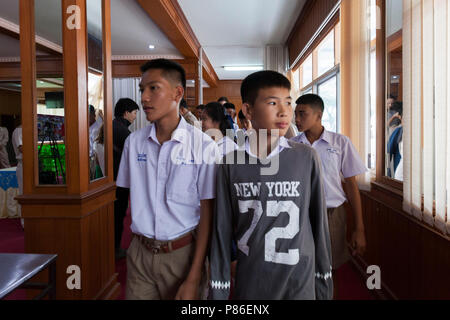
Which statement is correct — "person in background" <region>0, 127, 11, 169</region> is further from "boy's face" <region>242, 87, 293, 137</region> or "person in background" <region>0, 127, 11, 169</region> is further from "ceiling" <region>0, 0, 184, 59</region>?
"boy's face" <region>242, 87, 293, 137</region>

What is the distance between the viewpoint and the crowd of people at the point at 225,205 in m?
1.13

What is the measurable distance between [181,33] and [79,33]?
376 centimetres

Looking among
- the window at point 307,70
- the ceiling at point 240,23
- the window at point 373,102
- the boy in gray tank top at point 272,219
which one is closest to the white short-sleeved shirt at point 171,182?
the boy in gray tank top at point 272,219

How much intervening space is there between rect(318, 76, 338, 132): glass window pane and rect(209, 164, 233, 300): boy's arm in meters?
3.25

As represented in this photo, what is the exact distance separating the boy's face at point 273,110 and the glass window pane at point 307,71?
4.76m

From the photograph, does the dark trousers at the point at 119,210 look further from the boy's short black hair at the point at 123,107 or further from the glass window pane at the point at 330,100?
the glass window pane at the point at 330,100

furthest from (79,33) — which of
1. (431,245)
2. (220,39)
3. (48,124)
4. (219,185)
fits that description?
(220,39)

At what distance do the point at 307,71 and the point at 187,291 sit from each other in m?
5.64

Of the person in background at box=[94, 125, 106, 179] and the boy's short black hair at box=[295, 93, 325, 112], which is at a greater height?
the boy's short black hair at box=[295, 93, 325, 112]

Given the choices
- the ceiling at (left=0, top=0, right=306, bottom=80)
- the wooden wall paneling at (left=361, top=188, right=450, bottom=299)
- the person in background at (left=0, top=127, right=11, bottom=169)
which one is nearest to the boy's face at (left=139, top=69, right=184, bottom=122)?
the wooden wall paneling at (left=361, top=188, right=450, bottom=299)

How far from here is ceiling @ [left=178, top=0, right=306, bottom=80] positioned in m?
5.00

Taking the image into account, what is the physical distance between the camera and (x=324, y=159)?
2145 mm
